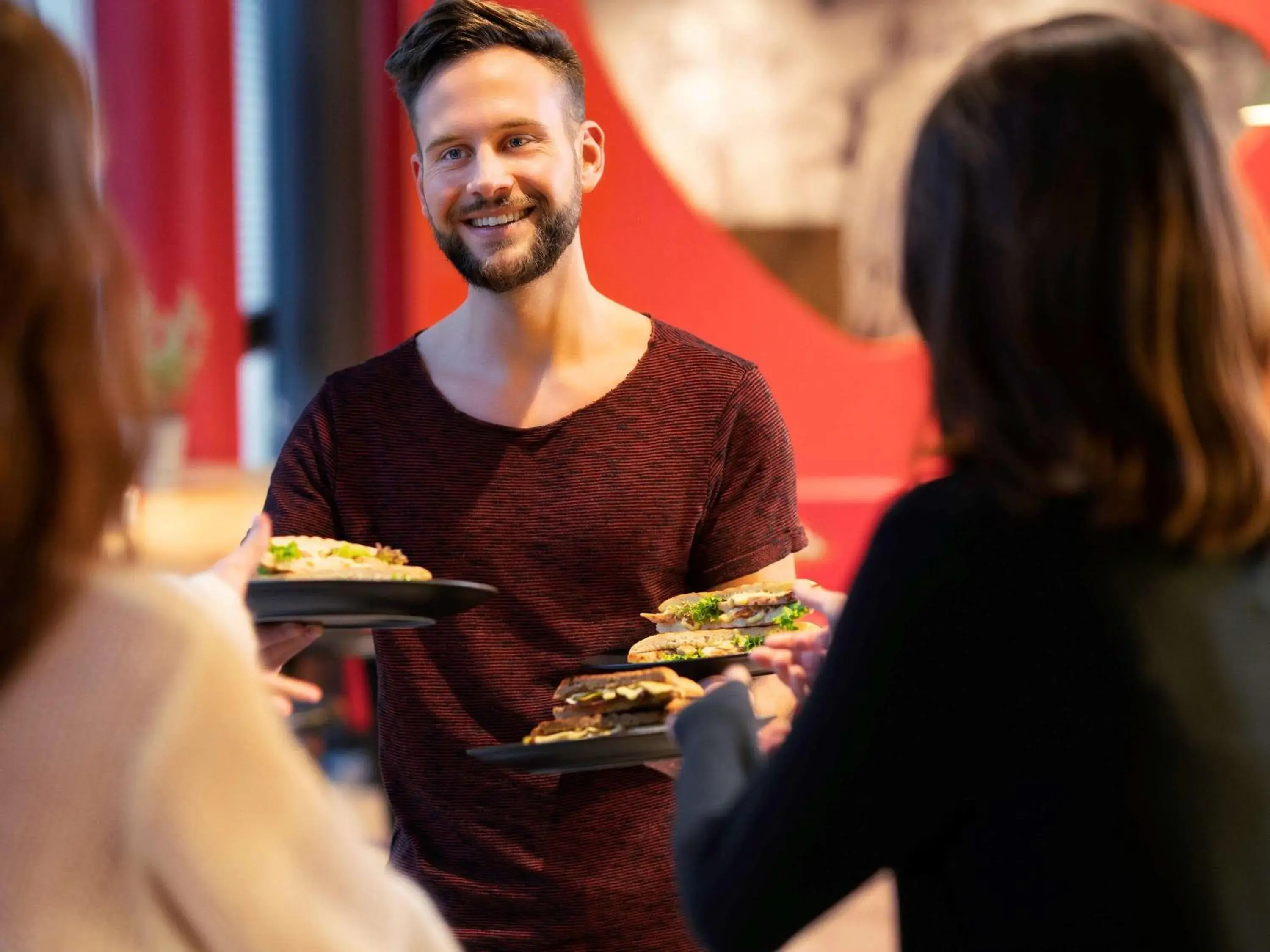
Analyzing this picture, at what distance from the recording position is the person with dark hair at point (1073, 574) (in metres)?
1.03

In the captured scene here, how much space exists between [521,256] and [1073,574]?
1.13 meters

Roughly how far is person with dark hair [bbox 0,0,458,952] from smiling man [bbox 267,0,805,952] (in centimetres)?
98

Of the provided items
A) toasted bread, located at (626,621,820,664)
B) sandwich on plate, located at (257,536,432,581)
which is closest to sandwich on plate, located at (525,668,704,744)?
toasted bread, located at (626,621,820,664)

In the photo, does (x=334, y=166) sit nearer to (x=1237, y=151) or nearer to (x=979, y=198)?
(x=1237, y=151)

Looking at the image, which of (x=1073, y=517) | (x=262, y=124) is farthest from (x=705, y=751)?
(x=262, y=124)

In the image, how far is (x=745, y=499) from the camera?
2.04 metres

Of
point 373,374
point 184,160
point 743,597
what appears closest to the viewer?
point 743,597

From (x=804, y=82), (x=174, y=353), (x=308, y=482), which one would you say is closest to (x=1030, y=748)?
(x=308, y=482)

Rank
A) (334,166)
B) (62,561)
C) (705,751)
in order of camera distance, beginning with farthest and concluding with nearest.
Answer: (334,166), (705,751), (62,561)

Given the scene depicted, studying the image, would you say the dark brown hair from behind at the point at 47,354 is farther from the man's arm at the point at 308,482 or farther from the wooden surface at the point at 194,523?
the wooden surface at the point at 194,523

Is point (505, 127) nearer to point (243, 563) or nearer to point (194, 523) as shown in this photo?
point (243, 563)

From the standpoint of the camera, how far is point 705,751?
50.7 inches

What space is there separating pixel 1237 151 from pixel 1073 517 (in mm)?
4735

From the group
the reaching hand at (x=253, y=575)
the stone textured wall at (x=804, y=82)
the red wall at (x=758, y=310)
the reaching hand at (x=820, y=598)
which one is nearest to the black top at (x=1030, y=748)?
the reaching hand at (x=820, y=598)
